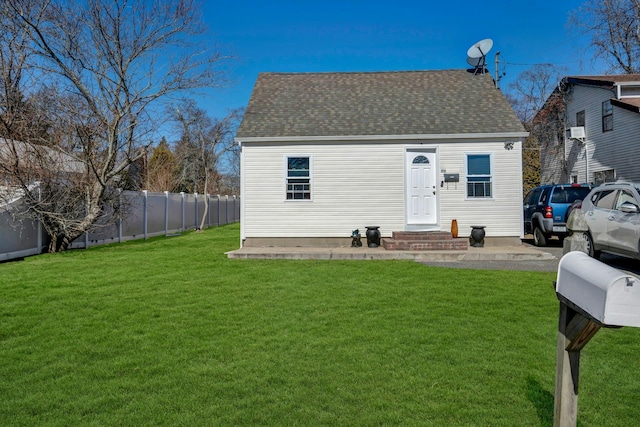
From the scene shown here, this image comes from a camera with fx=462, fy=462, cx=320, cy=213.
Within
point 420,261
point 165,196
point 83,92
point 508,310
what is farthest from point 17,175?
point 508,310

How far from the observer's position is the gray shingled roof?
42.1 ft

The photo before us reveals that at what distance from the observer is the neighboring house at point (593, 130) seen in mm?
16689

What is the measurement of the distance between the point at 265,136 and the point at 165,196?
793 centimetres

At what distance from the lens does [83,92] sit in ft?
39.7

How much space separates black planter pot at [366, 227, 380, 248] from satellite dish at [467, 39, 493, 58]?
23.7ft

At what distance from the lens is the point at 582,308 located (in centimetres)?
198

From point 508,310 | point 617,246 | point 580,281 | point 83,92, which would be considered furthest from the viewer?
point 83,92

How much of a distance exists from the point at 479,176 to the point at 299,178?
4.94m

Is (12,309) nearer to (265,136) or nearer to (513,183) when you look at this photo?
(265,136)

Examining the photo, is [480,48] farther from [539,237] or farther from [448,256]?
[448,256]

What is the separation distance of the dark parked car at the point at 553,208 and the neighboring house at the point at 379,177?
26.9 inches

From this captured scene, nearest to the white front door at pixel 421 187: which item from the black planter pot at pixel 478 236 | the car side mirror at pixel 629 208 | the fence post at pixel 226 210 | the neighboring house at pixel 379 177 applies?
the neighboring house at pixel 379 177

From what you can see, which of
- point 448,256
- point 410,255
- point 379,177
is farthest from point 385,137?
point 448,256

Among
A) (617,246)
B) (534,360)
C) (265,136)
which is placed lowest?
(534,360)
